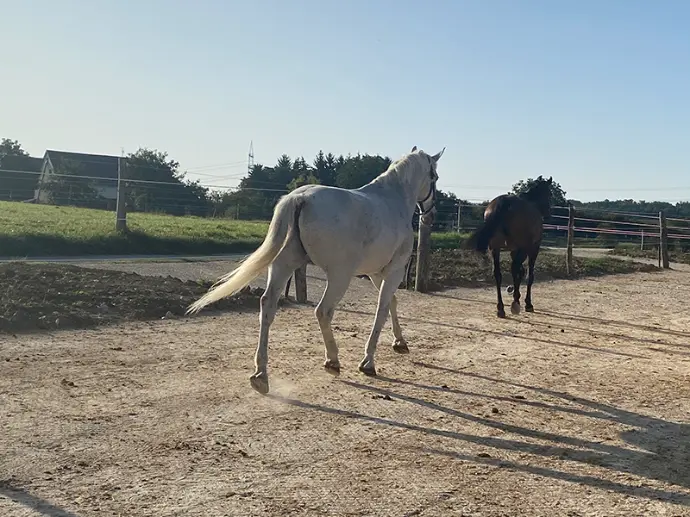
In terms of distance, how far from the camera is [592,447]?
443 cm

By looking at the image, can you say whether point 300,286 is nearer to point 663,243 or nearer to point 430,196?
point 430,196

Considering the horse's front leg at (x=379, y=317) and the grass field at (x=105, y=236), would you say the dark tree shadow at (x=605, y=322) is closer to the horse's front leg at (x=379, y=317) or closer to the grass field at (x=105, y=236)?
the horse's front leg at (x=379, y=317)

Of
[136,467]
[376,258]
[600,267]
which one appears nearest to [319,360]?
[376,258]

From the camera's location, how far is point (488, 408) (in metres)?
5.28

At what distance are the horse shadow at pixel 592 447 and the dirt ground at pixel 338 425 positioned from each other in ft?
0.06

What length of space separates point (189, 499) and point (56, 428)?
4.76ft

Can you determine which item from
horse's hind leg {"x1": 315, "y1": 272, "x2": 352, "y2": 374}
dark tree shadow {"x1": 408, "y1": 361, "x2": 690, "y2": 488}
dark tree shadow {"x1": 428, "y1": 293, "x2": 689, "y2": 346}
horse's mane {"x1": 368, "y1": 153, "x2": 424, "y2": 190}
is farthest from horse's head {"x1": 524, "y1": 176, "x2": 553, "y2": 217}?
horse's hind leg {"x1": 315, "y1": 272, "x2": 352, "y2": 374}

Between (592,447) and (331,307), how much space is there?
7.97ft

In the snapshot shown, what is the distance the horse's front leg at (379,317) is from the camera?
Answer: 20.1 ft

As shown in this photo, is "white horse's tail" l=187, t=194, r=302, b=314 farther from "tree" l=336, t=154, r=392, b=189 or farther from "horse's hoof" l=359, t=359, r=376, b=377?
"tree" l=336, t=154, r=392, b=189

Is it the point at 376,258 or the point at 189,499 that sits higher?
the point at 376,258

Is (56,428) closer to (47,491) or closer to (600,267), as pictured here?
(47,491)

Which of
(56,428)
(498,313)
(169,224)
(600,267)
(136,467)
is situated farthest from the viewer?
(169,224)

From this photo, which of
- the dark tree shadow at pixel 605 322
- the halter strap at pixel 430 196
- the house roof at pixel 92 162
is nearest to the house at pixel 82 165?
the house roof at pixel 92 162
